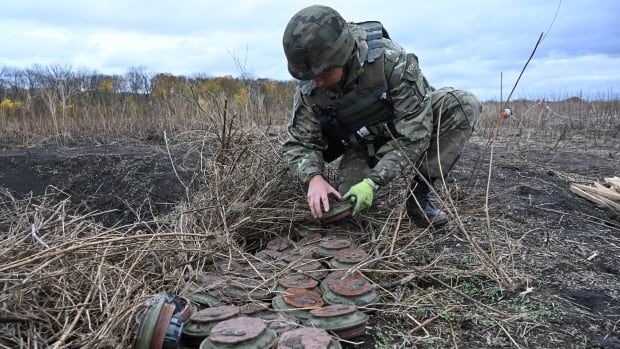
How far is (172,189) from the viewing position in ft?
15.6

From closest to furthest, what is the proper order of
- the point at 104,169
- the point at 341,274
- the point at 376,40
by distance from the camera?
the point at 341,274, the point at 376,40, the point at 104,169

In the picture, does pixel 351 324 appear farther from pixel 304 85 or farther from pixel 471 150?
pixel 471 150

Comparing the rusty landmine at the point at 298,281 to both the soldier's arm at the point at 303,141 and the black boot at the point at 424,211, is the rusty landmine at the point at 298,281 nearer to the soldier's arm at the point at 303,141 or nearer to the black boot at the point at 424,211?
the soldier's arm at the point at 303,141

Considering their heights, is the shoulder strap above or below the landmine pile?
above

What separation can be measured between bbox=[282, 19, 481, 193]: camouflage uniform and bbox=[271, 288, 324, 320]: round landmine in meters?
0.88

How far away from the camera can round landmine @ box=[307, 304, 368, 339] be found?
1.73m

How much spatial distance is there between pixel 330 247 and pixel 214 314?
2.59 ft

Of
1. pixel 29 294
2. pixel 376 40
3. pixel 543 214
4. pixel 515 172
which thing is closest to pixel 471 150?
pixel 515 172

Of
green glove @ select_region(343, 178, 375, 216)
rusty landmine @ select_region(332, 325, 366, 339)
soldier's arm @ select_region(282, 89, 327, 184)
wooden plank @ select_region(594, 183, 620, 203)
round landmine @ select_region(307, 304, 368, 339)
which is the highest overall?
soldier's arm @ select_region(282, 89, 327, 184)

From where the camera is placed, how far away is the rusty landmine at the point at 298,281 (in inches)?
80.7

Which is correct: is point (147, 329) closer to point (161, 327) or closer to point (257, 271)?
point (161, 327)

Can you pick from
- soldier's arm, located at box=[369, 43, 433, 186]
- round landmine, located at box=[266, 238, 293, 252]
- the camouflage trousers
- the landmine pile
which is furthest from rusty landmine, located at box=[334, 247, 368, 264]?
the camouflage trousers

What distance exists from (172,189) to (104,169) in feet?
4.07

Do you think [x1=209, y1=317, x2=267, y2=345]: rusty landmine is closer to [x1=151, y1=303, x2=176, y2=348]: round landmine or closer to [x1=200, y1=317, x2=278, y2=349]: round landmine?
[x1=200, y1=317, x2=278, y2=349]: round landmine
